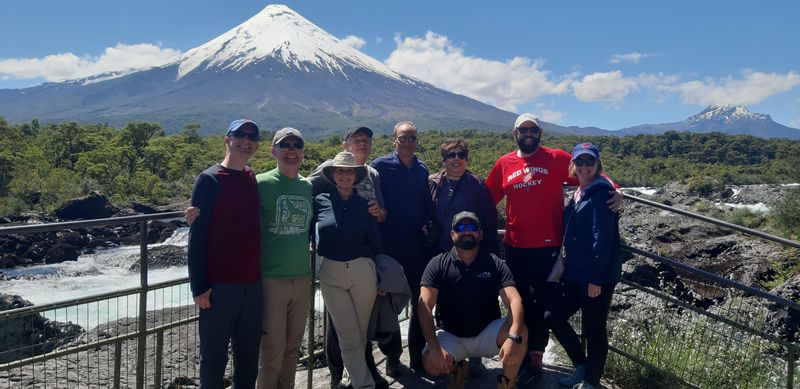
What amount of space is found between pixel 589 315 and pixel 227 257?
7.80ft

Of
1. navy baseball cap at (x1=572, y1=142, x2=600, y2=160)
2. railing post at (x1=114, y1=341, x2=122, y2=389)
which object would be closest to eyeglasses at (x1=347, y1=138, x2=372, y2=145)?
navy baseball cap at (x1=572, y1=142, x2=600, y2=160)

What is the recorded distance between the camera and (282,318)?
3471 millimetres

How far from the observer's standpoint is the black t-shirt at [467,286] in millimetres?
3846

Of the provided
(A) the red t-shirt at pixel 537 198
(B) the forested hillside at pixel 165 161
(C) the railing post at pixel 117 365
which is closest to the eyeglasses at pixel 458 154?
(A) the red t-shirt at pixel 537 198

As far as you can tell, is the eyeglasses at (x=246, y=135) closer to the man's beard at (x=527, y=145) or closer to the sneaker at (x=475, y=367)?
the man's beard at (x=527, y=145)

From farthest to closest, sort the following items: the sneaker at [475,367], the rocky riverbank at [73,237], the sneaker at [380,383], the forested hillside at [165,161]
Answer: the forested hillside at [165,161] → the rocky riverbank at [73,237] → the sneaker at [475,367] → the sneaker at [380,383]

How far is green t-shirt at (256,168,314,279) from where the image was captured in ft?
11.1

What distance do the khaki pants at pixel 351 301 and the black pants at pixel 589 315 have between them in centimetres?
130

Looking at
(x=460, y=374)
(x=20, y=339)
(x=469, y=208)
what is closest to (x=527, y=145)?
(x=469, y=208)

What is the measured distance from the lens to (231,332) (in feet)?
10.5

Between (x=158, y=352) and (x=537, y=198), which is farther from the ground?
(x=537, y=198)

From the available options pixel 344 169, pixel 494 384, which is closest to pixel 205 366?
pixel 344 169

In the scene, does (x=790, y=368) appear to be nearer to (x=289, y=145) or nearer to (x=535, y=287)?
(x=535, y=287)

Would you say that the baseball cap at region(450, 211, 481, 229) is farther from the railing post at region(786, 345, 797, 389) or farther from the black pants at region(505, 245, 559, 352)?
the railing post at region(786, 345, 797, 389)
